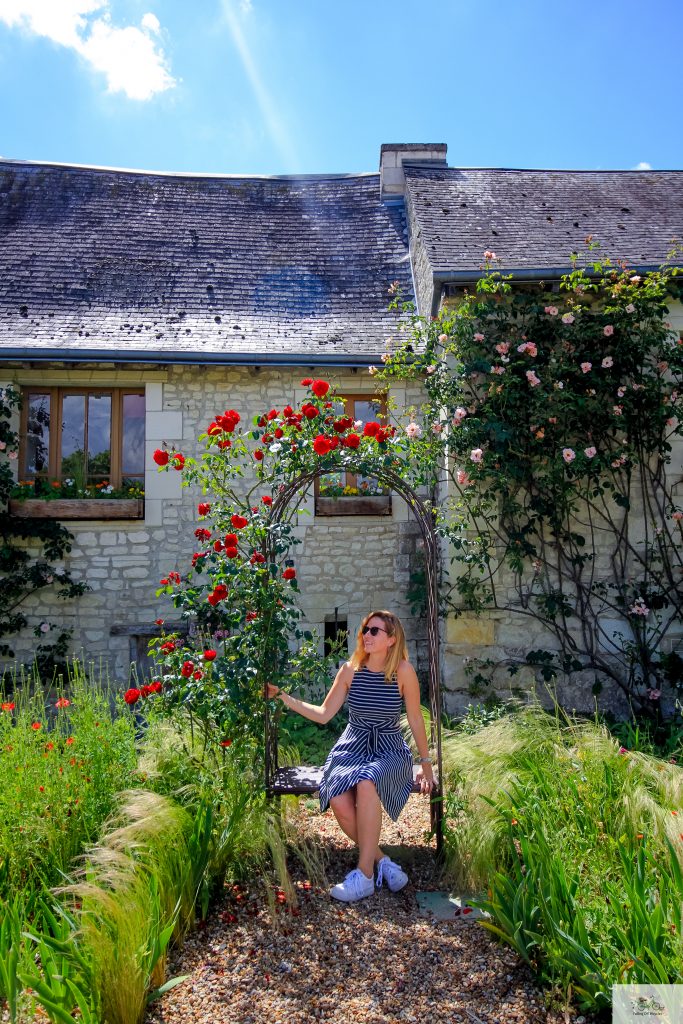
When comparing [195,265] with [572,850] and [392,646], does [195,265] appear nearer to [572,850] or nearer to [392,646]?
[392,646]

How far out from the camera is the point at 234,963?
8.89 ft

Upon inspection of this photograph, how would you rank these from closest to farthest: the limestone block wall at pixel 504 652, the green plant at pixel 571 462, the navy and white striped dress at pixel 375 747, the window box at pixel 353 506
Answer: the navy and white striped dress at pixel 375 747 < the green plant at pixel 571 462 < the limestone block wall at pixel 504 652 < the window box at pixel 353 506

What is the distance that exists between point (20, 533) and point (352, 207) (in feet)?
19.1

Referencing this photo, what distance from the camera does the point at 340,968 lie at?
2684 millimetres

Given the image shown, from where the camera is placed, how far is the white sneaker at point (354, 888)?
3.16 meters

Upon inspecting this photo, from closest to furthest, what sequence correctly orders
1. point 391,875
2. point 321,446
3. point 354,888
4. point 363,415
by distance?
point 354,888, point 391,875, point 321,446, point 363,415

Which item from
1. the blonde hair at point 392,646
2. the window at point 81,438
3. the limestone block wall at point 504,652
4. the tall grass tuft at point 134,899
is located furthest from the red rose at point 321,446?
the window at point 81,438

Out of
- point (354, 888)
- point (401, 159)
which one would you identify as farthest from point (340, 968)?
point (401, 159)

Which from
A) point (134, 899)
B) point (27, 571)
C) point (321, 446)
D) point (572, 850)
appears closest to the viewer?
point (134, 899)

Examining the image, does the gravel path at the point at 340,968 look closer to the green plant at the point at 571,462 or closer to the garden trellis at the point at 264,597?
the garden trellis at the point at 264,597

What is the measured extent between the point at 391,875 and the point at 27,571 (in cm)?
464

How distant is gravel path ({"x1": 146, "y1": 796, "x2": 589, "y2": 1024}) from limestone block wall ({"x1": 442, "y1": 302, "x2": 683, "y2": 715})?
2.93 metres

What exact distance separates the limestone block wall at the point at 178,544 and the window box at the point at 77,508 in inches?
3.5

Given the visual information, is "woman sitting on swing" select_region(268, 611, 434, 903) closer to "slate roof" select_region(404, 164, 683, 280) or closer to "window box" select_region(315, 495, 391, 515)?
"window box" select_region(315, 495, 391, 515)
